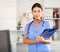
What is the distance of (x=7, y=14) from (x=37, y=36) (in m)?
1.94

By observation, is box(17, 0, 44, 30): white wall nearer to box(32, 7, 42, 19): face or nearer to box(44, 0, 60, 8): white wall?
box(44, 0, 60, 8): white wall

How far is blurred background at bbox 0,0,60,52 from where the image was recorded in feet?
11.7

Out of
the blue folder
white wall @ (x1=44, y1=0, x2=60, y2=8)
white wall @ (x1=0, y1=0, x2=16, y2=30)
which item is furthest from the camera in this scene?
white wall @ (x1=44, y1=0, x2=60, y2=8)

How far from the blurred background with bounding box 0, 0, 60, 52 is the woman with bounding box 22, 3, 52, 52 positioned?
5.72ft

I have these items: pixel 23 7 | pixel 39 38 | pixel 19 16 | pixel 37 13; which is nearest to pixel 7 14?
pixel 19 16

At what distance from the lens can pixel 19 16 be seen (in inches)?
152

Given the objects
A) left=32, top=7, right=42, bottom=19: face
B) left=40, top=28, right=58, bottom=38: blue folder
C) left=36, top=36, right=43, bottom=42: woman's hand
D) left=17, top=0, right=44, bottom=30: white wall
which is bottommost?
left=36, top=36, right=43, bottom=42: woman's hand

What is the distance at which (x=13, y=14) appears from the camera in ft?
11.8

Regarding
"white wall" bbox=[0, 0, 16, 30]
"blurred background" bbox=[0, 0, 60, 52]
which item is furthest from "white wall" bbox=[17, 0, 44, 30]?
"white wall" bbox=[0, 0, 16, 30]

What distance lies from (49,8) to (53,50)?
1088 millimetres

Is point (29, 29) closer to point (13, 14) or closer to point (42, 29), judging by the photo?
point (42, 29)

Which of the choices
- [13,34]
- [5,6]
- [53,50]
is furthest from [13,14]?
[53,50]

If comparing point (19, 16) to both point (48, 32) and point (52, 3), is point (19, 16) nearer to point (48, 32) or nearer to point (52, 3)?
point (52, 3)

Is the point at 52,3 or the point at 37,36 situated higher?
the point at 52,3
